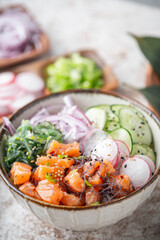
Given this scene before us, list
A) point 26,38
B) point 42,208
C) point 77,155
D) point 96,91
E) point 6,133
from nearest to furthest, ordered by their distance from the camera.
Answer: point 42,208 < point 77,155 < point 6,133 < point 96,91 < point 26,38

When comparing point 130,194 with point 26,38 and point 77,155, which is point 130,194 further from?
point 26,38

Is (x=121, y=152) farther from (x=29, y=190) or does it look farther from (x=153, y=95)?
(x=153, y=95)

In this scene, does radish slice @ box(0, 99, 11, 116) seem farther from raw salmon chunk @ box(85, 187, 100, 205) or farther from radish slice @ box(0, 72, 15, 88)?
raw salmon chunk @ box(85, 187, 100, 205)

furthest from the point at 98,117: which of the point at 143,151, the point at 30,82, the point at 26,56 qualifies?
the point at 26,56

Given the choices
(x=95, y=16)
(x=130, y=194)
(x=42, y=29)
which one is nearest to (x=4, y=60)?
(x=42, y=29)

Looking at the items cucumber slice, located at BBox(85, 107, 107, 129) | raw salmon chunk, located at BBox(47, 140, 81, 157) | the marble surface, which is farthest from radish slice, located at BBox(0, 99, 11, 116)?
raw salmon chunk, located at BBox(47, 140, 81, 157)

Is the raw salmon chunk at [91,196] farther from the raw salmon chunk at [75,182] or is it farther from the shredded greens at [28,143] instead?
the shredded greens at [28,143]
